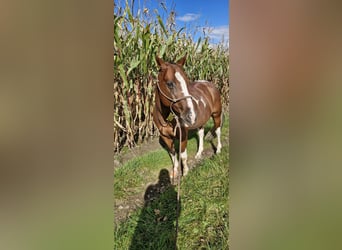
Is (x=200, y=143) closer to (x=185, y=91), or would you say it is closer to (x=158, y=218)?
(x=185, y=91)

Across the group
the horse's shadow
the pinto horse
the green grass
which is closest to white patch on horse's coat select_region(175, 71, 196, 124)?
the pinto horse

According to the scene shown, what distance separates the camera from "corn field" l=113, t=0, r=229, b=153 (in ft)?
4.55

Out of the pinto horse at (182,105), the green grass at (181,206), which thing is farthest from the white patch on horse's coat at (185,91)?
the green grass at (181,206)

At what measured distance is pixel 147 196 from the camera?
1.50 meters

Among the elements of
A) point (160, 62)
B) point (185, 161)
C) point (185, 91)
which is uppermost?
point (160, 62)

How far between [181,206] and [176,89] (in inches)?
20.4

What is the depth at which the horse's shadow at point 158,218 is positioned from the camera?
149cm

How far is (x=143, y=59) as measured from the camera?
146 cm

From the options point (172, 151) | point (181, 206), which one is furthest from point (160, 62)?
point (181, 206)

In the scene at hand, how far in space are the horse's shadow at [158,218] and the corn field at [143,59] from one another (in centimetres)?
23

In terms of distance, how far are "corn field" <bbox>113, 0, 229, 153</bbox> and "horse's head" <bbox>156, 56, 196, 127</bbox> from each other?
Result: 28 mm

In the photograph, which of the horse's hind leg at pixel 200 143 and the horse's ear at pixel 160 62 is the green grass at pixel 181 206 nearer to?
the horse's hind leg at pixel 200 143
